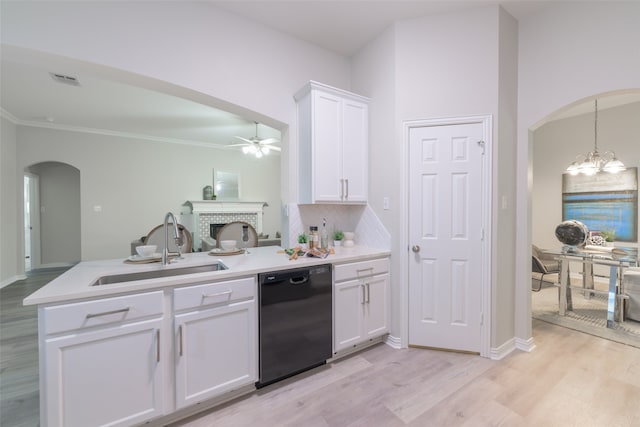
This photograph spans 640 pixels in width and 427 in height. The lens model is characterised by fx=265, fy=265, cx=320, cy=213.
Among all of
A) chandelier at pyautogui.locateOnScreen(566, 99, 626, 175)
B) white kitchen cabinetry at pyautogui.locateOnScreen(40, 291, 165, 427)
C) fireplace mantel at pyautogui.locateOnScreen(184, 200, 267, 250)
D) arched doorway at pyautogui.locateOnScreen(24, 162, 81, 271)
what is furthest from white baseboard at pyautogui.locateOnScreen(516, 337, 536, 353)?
arched doorway at pyautogui.locateOnScreen(24, 162, 81, 271)

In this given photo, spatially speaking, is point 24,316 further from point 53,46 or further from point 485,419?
point 485,419

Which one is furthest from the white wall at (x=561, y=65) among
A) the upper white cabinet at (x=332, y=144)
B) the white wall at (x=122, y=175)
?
the white wall at (x=122, y=175)

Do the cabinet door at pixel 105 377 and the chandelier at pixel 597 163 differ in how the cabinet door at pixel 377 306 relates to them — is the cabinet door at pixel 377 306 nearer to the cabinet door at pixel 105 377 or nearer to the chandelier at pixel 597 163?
the cabinet door at pixel 105 377

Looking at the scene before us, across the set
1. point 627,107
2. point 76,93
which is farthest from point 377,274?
point 627,107

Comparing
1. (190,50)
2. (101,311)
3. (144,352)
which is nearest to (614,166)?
(190,50)

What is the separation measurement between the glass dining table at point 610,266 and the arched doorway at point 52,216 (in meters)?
9.66

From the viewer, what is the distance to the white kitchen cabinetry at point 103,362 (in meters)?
1.32

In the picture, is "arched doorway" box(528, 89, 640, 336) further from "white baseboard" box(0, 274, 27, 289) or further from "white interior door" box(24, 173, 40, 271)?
"white interior door" box(24, 173, 40, 271)

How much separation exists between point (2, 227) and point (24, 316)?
235 cm

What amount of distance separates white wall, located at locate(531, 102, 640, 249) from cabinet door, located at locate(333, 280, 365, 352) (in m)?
5.00

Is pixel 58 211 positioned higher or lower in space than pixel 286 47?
lower

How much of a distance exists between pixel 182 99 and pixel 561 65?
447 centimetres

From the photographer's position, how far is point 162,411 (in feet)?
5.20

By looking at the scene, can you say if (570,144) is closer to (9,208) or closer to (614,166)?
(614,166)
